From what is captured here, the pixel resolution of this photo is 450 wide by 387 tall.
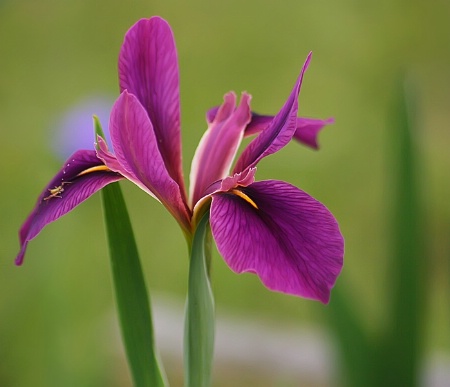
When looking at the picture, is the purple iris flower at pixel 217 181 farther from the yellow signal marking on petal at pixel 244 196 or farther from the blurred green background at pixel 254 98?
the blurred green background at pixel 254 98

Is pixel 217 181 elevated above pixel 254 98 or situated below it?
below

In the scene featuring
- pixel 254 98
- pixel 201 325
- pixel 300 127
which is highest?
pixel 254 98

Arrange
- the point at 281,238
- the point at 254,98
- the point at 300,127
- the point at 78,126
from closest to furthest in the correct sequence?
the point at 281,238, the point at 300,127, the point at 78,126, the point at 254,98

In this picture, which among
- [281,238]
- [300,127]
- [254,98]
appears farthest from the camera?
[254,98]

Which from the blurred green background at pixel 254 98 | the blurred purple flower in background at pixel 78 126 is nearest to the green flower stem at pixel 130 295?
the blurred purple flower in background at pixel 78 126

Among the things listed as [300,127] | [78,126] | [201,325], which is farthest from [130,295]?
[78,126]

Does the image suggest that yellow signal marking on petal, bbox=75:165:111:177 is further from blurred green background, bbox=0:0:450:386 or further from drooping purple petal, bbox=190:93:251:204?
blurred green background, bbox=0:0:450:386

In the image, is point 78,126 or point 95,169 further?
point 78,126

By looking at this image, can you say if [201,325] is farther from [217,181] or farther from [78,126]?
[78,126]
